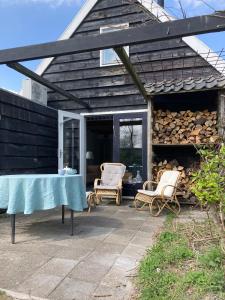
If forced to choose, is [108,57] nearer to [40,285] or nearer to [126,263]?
[126,263]

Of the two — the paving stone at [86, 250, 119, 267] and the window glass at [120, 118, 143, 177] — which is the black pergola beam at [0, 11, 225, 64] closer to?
the paving stone at [86, 250, 119, 267]

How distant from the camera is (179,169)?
247 inches

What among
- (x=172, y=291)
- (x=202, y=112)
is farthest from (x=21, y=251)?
(x=202, y=112)

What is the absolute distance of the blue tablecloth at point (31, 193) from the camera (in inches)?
135

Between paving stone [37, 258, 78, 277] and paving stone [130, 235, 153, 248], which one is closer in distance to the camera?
paving stone [37, 258, 78, 277]

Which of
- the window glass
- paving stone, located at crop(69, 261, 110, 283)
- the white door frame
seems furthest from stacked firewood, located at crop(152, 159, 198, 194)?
paving stone, located at crop(69, 261, 110, 283)

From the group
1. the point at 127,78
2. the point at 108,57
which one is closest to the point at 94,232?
the point at 127,78

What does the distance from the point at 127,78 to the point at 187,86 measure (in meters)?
1.89

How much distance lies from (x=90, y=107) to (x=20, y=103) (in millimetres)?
1930

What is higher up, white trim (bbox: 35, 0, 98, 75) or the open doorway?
white trim (bbox: 35, 0, 98, 75)

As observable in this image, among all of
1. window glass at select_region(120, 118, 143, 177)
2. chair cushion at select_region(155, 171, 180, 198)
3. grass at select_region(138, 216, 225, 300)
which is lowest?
grass at select_region(138, 216, 225, 300)

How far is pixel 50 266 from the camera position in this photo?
2.75 meters

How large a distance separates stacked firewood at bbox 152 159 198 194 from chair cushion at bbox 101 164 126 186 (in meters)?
0.71

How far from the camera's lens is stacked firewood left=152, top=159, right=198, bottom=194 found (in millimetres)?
6215
